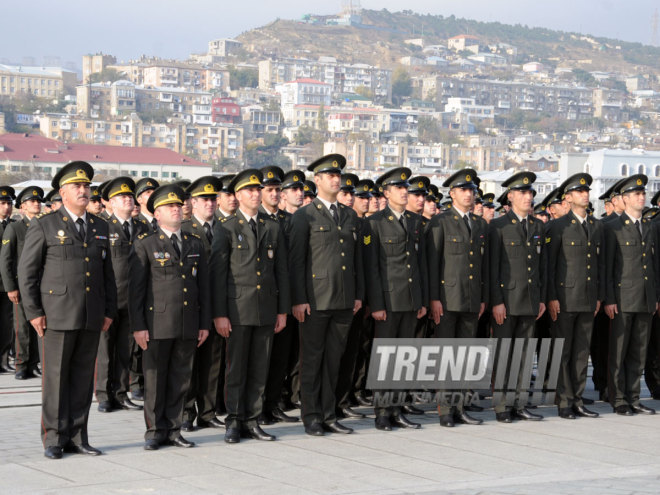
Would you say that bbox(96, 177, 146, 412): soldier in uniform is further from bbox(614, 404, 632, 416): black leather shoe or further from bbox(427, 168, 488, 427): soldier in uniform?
bbox(614, 404, 632, 416): black leather shoe

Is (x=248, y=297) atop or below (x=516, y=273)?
below

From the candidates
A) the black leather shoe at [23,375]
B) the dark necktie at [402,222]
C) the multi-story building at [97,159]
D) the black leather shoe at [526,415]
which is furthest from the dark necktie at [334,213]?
the multi-story building at [97,159]

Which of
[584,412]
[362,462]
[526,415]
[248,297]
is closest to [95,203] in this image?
[248,297]

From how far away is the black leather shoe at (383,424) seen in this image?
8.23 m

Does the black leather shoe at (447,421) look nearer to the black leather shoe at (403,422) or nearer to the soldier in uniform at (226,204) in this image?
the black leather shoe at (403,422)

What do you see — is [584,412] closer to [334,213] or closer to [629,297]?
[629,297]

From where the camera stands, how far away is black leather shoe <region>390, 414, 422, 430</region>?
8.32 meters

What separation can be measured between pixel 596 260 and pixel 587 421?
1.32 metres

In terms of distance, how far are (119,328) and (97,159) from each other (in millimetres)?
112652

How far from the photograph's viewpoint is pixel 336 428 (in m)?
8.09

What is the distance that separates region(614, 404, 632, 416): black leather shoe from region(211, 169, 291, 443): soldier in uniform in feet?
9.76

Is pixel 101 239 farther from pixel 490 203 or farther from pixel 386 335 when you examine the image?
pixel 490 203

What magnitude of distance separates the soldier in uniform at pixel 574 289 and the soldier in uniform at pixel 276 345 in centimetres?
212

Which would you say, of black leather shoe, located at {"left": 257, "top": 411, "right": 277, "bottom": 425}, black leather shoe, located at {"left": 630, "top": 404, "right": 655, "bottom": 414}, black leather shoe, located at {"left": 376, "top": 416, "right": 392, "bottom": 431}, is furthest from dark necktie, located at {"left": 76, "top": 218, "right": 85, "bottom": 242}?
black leather shoe, located at {"left": 630, "top": 404, "right": 655, "bottom": 414}
